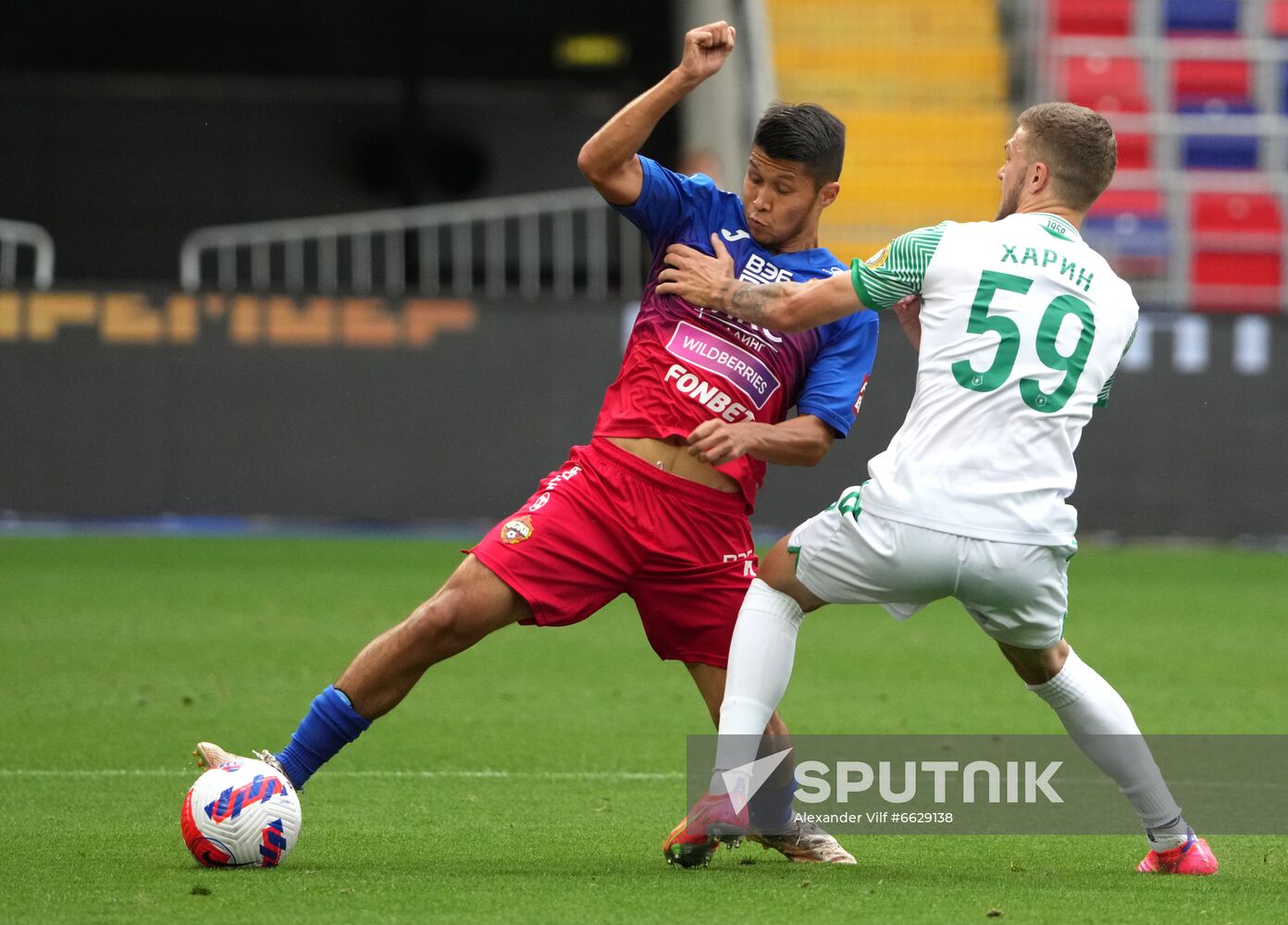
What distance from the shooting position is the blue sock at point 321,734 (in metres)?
4.93

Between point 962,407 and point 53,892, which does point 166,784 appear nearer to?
point 53,892

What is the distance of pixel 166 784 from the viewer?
6.12 m

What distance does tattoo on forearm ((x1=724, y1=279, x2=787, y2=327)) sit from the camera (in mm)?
4727

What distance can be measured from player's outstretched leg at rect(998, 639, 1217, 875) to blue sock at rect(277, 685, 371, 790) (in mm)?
1676

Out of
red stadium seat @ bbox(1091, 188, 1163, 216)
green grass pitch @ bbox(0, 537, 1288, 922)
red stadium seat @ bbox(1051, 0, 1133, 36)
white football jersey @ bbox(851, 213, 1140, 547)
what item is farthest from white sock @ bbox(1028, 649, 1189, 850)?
red stadium seat @ bbox(1051, 0, 1133, 36)

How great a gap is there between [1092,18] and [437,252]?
771cm

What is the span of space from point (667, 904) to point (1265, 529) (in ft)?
39.3

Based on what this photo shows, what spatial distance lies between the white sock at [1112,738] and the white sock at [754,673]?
26.9 inches

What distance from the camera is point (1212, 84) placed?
20.8m

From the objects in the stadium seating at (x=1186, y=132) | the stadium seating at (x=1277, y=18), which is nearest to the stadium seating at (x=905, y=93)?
the stadium seating at (x=1186, y=132)

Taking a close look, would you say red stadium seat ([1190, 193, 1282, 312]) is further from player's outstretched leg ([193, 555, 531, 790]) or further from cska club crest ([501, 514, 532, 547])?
player's outstretched leg ([193, 555, 531, 790])

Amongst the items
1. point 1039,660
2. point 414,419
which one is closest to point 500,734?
point 1039,660

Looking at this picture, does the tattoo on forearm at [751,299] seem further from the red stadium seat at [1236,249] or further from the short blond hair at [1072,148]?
the red stadium seat at [1236,249]

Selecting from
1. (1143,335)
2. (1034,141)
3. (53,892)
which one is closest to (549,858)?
(53,892)
